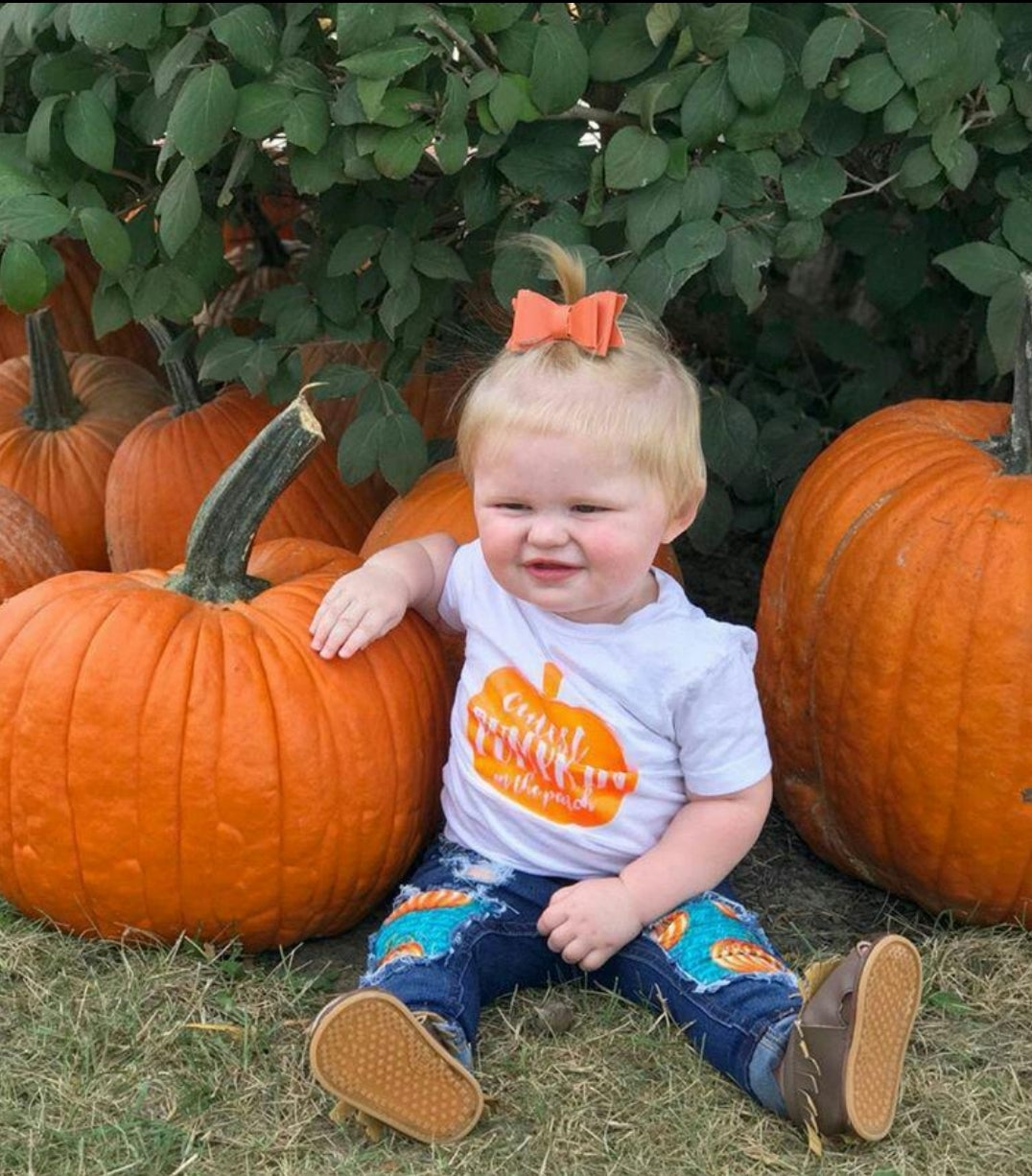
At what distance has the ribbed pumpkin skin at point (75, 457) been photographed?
11.3ft

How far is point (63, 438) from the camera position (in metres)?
3.50

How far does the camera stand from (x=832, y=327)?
136 inches

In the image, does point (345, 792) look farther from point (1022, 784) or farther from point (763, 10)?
point (763, 10)

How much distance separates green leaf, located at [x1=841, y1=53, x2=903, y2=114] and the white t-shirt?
0.76 meters

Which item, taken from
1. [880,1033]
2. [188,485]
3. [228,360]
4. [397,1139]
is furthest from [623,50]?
[397,1139]

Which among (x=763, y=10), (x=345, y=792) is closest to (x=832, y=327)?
(x=763, y=10)

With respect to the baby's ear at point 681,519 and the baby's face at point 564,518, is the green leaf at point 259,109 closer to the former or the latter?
the baby's face at point 564,518

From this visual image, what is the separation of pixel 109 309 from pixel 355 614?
78cm

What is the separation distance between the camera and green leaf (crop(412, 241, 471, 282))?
8.96 feet

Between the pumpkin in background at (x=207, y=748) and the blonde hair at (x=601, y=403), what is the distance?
0.36 metres

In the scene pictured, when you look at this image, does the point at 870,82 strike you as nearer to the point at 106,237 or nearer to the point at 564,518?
the point at 564,518

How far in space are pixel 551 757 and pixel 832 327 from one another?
146cm

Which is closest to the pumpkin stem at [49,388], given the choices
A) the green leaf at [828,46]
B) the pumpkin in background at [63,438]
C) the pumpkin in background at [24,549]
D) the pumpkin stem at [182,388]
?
the pumpkin in background at [63,438]

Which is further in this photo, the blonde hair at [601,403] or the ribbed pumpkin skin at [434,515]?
the ribbed pumpkin skin at [434,515]
